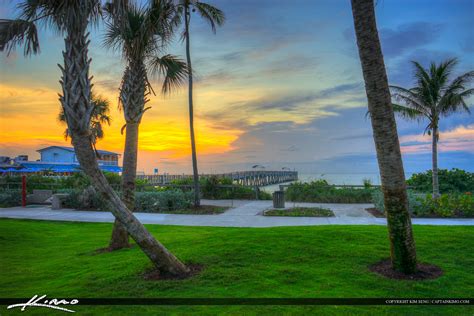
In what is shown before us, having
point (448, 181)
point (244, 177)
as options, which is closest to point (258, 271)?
point (448, 181)

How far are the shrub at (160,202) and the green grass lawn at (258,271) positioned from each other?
7.49 meters

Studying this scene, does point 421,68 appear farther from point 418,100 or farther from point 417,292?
point 417,292

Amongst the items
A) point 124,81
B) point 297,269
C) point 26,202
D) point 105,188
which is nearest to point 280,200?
point 124,81

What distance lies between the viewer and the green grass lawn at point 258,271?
460 cm

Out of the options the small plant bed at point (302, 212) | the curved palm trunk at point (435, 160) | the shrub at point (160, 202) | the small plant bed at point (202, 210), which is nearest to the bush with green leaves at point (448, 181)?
the curved palm trunk at point (435, 160)

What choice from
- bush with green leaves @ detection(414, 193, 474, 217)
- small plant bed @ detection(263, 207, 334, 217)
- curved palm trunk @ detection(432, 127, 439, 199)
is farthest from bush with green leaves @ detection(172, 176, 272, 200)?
bush with green leaves @ detection(414, 193, 474, 217)

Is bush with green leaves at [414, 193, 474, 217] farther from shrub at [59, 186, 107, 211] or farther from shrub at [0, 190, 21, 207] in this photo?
shrub at [0, 190, 21, 207]

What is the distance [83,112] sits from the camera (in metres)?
5.16

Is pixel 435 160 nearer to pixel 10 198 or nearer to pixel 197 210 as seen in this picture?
pixel 197 210

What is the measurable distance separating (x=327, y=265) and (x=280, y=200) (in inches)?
409

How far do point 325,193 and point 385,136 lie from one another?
567 inches

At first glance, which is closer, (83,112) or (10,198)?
(83,112)

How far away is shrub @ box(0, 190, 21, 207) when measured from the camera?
19.9m

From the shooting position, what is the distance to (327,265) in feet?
18.9
